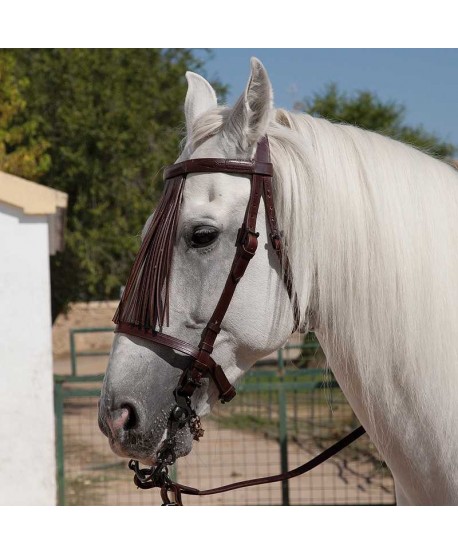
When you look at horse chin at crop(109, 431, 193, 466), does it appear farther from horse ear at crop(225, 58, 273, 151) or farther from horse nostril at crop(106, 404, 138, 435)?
horse ear at crop(225, 58, 273, 151)

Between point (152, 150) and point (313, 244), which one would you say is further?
point (152, 150)

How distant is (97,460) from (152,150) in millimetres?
7336

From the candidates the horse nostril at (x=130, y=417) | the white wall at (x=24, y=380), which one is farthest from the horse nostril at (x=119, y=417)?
the white wall at (x=24, y=380)

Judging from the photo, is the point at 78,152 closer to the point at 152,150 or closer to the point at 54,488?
the point at 152,150

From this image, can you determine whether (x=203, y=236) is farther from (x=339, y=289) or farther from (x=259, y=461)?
(x=259, y=461)

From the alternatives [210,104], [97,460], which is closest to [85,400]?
[97,460]

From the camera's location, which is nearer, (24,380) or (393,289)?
(393,289)

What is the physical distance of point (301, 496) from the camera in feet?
24.1

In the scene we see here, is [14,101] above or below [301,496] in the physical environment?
above

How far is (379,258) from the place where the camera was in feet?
6.52

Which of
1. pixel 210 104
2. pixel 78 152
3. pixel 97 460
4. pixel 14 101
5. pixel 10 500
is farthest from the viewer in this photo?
pixel 78 152

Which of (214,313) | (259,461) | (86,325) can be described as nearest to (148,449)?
(214,313)

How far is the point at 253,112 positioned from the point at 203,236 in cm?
38

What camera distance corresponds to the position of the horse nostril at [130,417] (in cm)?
196
